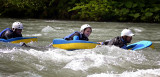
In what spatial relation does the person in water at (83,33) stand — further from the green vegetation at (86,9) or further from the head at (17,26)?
the green vegetation at (86,9)

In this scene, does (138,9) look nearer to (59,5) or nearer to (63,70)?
(59,5)

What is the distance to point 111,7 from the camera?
20188mm

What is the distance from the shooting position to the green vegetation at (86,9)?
19.3 m

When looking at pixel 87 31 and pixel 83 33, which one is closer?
pixel 87 31

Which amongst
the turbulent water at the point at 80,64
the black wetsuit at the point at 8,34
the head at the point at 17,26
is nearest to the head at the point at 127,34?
the turbulent water at the point at 80,64

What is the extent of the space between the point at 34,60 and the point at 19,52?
792 mm

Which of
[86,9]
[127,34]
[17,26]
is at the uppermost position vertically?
[17,26]

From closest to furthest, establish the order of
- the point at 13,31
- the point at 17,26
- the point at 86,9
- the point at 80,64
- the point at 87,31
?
the point at 80,64 < the point at 87,31 < the point at 17,26 < the point at 13,31 < the point at 86,9

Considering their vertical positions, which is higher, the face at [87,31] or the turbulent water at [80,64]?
the face at [87,31]

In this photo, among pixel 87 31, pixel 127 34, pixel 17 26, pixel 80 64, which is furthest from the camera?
pixel 17 26

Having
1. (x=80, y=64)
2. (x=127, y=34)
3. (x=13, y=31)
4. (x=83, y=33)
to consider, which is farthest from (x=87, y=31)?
(x=13, y=31)

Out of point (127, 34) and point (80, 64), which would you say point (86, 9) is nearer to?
point (127, 34)

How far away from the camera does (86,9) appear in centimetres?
2106

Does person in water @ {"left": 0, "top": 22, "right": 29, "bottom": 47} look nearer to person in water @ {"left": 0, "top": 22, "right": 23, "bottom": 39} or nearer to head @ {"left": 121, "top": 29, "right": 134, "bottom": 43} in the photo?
person in water @ {"left": 0, "top": 22, "right": 23, "bottom": 39}
